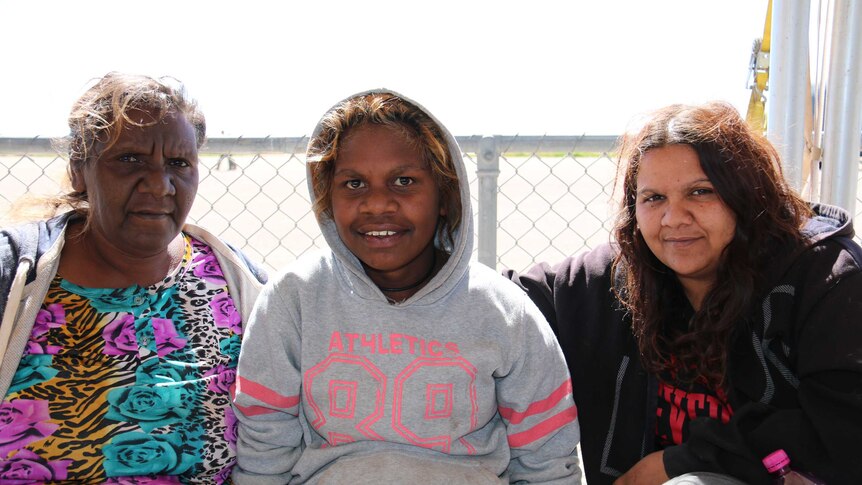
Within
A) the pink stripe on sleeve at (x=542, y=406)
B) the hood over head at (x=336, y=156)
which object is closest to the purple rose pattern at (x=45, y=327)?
the hood over head at (x=336, y=156)

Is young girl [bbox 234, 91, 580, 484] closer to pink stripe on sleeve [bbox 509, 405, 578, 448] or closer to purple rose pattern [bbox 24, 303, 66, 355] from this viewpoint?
pink stripe on sleeve [bbox 509, 405, 578, 448]

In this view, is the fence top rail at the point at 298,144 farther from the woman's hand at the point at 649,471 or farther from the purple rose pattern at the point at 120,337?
the woman's hand at the point at 649,471

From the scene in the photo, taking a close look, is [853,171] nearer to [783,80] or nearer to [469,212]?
[783,80]

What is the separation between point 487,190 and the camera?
8.63 ft

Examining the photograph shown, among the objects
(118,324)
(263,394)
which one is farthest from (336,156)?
(118,324)

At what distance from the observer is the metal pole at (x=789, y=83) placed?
2.38 metres

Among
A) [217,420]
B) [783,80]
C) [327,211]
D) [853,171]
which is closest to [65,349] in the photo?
[217,420]

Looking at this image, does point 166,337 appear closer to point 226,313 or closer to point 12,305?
point 226,313

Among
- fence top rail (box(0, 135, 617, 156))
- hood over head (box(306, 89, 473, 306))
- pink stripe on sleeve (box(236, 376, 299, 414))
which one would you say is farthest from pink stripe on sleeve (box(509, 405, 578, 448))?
fence top rail (box(0, 135, 617, 156))

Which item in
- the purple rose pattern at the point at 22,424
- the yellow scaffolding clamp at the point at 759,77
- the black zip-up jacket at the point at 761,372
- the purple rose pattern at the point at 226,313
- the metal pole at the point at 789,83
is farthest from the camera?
the yellow scaffolding clamp at the point at 759,77

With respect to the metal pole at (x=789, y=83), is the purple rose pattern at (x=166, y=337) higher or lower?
lower

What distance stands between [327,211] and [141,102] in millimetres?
577

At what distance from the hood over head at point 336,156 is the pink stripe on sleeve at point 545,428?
42 centimetres

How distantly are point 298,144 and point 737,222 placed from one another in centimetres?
147
